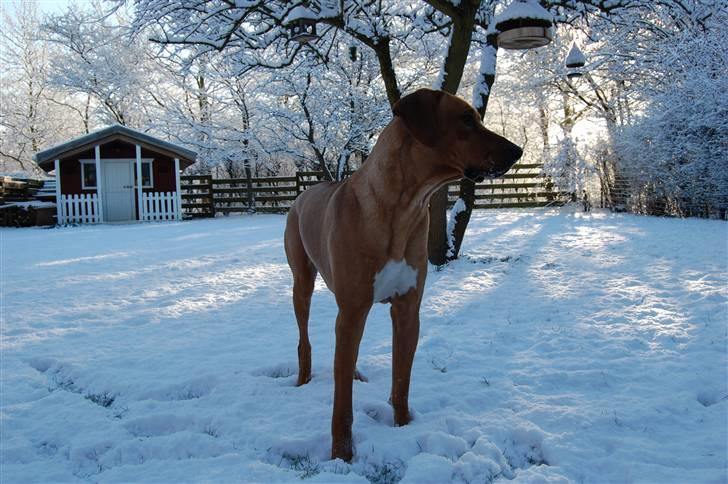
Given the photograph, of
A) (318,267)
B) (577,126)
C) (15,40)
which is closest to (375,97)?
(577,126)

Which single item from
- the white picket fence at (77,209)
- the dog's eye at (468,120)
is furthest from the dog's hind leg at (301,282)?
the white picket fence at (77,209)

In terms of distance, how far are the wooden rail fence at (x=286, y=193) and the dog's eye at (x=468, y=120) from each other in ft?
61.1

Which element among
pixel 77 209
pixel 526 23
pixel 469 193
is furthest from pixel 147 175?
pixel 526 23

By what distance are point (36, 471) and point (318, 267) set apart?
1.56 m

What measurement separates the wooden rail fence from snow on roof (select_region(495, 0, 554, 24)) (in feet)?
49.7

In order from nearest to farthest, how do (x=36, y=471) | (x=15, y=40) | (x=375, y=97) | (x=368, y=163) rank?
(x=36, y=471) < (x=368, y=163) < (x=375, y=97) < (x=15, y=40)

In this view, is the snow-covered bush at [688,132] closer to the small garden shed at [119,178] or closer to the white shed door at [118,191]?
the small garden shed at [119,178]

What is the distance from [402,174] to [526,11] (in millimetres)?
4149

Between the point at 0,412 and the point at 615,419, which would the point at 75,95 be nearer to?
the point at 0,412

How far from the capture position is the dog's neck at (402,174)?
2309 mm

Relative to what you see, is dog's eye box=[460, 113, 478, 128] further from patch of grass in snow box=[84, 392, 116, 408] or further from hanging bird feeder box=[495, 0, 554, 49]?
hanging bird feeder box=[495, 0, 554, 49]

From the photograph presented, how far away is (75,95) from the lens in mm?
28672

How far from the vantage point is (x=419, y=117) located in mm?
2215

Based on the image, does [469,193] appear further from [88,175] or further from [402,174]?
[88,175]
